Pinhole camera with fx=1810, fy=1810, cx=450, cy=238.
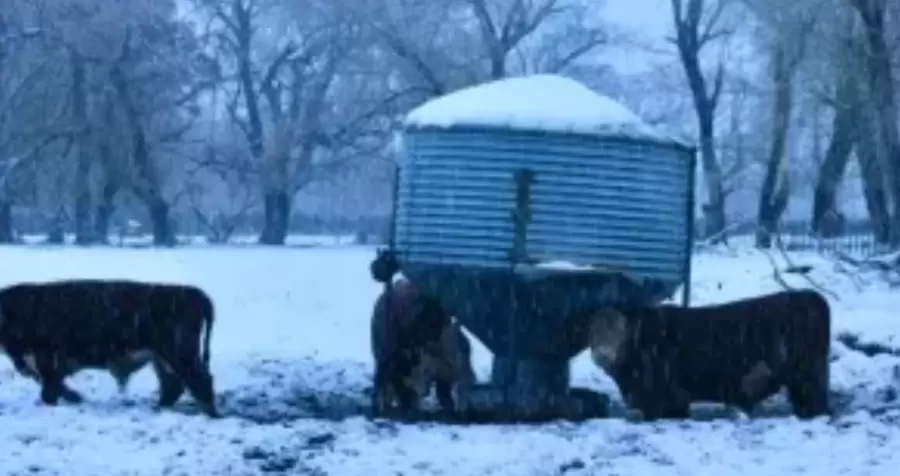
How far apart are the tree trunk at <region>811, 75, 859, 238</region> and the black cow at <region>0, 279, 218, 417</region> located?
21744mm

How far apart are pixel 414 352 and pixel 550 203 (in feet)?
5.74

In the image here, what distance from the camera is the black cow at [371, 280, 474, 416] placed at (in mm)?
15484

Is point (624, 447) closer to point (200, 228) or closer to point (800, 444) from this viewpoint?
point (800, 444)

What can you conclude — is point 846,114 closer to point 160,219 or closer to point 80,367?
point 160,219

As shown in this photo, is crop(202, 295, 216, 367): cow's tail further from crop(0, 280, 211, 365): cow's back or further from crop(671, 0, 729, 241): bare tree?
crop(671, 0, 729, 241): bare tree

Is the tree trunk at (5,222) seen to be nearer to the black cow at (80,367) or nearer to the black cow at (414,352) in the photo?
the black cow at (80,367)

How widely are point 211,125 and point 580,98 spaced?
1803 inches

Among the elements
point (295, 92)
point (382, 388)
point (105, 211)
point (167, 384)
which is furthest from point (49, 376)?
point (295, 92)

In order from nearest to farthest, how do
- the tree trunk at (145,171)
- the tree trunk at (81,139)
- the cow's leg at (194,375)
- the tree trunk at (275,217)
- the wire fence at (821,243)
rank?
the cow's leg at (194,375), the wire fence at (821,243), the tree trunk at (81,139), the tree trunk at (145,171), the tree trunk at (275,217)

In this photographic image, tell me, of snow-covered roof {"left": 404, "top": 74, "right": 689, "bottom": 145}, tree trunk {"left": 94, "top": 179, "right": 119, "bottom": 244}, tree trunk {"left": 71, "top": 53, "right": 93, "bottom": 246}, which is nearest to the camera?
snow-covered roof {"left": 404, "top": 74, "right": 689, "bottom": 145}

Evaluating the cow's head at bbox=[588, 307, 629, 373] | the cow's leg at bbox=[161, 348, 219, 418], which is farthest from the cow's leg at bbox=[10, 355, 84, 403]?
the cow's head at bbox=[588, 307, 629, 373]

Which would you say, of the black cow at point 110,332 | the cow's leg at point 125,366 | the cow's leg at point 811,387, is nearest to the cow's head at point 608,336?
the cow's leg at point 811,387

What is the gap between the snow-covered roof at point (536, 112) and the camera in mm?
15938

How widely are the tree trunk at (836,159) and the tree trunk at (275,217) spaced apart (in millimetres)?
17120
